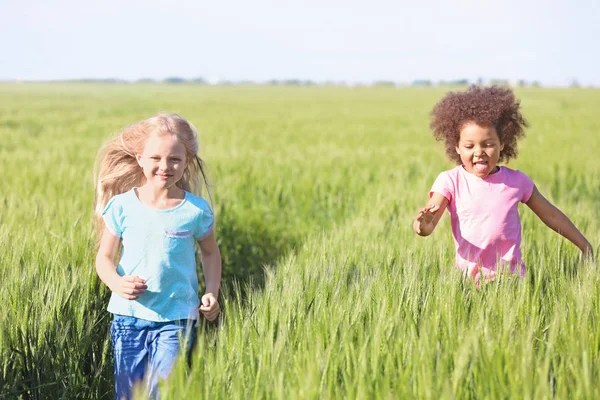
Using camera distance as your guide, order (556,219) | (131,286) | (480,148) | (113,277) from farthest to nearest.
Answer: (556,219) → (480,148) → (113,277) → (131,286)

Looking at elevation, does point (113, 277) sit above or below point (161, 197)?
below

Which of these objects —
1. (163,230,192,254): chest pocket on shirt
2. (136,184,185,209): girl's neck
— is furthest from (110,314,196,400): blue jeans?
(136,184,185,209): girl's neck

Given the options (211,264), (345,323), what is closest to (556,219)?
(345,323)

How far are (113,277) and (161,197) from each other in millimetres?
325

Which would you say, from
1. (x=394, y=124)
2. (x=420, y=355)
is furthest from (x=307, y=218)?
(x=394, y=124)

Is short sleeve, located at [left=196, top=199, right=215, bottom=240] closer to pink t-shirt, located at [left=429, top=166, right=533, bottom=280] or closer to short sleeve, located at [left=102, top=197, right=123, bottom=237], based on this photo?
short sleeve, located at [left=102, top=197, right=123, bottom=237]

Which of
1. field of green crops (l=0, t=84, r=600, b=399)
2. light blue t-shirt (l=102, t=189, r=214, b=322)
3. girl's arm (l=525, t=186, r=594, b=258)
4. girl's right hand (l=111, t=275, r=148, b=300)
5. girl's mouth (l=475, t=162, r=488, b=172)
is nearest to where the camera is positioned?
field of green crops (l=0, t=84, r=600, b=399)

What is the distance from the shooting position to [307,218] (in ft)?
19.9

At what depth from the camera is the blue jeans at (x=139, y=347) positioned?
8.27ft

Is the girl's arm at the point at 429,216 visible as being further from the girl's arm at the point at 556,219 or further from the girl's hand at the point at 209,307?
the girl's hand at the point at 209,307

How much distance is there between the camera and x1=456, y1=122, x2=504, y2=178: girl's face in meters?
2.79

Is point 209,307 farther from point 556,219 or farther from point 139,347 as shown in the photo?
point 556,219

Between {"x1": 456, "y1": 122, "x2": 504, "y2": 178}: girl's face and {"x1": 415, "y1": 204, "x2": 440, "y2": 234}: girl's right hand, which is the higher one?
{"x1": 456, "y1": 122, "x2": 504, "y2": 178}: girl's face

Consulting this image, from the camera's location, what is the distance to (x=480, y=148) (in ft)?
9.18
